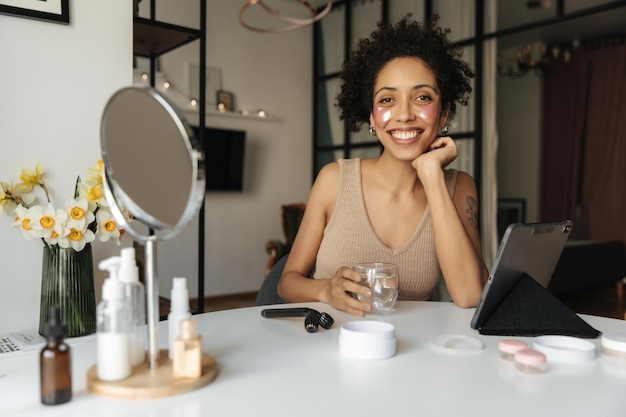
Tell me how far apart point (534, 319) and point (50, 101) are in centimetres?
126

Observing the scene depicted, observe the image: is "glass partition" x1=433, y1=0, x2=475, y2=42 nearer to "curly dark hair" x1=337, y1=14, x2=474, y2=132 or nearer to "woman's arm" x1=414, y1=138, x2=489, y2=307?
"curly dark hair" x1=337, y1=14, x2=474, y2=132

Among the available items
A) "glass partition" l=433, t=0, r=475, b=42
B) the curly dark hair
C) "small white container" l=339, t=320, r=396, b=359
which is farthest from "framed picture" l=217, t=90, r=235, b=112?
"small white container" l=339, t=320, r=396, b=359

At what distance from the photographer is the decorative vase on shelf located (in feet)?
4.08

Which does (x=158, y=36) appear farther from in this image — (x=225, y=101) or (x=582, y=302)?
(x=582, y=302)

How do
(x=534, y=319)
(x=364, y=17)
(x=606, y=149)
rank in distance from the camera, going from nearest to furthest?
(x=534, y=319)
(x=364, y=17)
(x=606, y=149)

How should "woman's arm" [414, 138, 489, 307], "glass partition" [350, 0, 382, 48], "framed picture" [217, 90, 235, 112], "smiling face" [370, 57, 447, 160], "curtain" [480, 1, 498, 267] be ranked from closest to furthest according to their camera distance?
"woman's arm" [414, 138, 489, 307] → "smiling face" [370, 57, 447, 160] → "curtain" [480, 1, 498, 267] → "framed picture" [217, 90, 235, 112] → "glass partition" [350, 0, 382, 48]

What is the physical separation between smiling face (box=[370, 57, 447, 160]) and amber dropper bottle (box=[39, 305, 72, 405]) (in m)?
1.08

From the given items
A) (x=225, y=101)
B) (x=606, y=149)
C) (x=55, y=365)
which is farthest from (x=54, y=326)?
(x=606, y=149)

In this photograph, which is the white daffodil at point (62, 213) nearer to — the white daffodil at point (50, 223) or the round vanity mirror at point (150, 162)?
the white daffodil at point (50, 223)

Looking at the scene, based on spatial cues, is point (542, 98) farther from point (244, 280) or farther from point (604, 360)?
point (604, 360)

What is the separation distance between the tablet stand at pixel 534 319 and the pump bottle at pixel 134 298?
24.8 inches

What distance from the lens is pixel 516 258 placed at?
40.3 inches

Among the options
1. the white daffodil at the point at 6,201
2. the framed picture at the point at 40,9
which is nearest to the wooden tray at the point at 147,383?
the white daffodil at the point at 6,201

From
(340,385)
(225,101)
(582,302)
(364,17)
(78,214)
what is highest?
(364,17)
